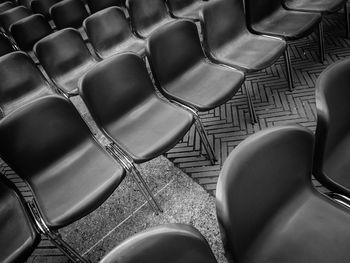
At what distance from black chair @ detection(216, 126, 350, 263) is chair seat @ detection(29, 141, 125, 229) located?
3.03 feet

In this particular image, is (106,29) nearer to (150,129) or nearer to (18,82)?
(18,82)

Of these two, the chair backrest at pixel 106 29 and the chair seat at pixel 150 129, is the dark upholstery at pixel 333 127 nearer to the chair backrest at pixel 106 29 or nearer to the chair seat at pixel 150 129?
the chair seat at pixel 150 129

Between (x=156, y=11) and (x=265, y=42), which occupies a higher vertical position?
(x=156, y=11)

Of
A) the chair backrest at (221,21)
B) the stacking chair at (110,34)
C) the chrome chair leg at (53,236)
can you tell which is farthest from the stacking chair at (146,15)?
the chrome chair leg at (53,236)

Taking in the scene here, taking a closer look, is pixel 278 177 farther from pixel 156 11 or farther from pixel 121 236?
pixel 156 11

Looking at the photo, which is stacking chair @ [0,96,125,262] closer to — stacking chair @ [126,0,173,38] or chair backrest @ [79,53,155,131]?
chair backrest @ [79,53,155,131]

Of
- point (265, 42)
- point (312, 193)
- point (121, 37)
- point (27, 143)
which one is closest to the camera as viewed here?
point (312, 193)

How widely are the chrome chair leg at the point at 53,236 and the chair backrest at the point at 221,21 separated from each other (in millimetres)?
1980

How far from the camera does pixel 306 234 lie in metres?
1.21

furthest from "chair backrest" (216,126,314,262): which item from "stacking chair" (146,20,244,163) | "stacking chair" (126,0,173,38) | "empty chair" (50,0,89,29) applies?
"empty chair" (50,0,89,29)

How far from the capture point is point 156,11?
11.4ft

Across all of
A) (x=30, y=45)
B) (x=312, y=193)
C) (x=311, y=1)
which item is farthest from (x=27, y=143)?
(x=311, y=1)

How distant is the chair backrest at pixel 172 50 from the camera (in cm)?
216

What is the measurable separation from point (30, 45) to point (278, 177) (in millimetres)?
4020
